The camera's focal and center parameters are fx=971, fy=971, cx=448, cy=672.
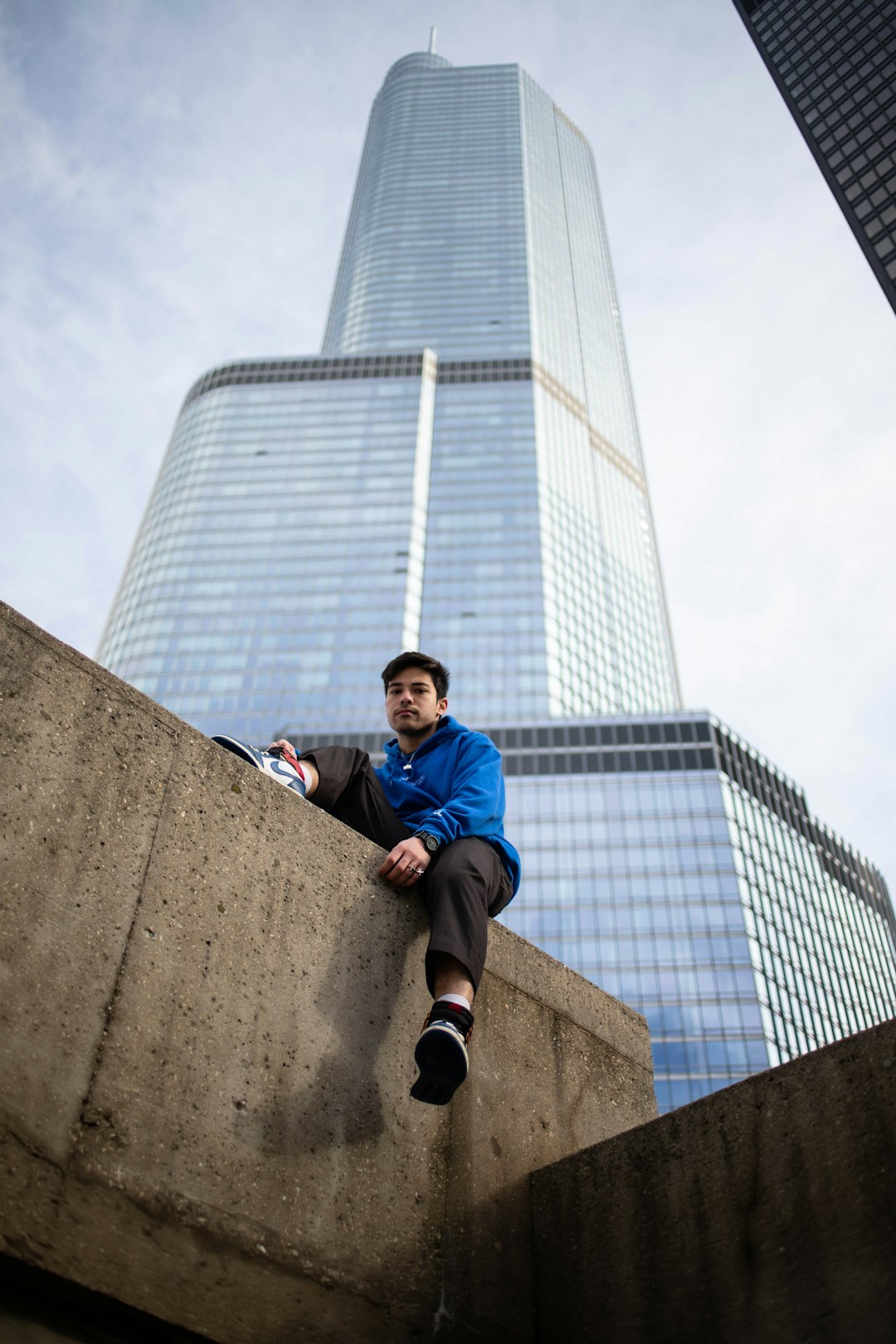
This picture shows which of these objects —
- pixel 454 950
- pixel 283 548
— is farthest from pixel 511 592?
pixel 454 950

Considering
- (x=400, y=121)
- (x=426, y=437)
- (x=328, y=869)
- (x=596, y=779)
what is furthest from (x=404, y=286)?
(x=328, y=869)

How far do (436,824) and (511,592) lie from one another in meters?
85.2

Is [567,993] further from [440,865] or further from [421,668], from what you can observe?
[421,668]

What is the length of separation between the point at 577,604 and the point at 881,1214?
296 feet

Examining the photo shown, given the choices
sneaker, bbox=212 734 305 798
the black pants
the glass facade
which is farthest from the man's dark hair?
the glass facade

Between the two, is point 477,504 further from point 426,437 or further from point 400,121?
point 400,121

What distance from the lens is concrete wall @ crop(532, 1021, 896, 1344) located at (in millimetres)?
2344

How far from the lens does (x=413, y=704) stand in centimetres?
449

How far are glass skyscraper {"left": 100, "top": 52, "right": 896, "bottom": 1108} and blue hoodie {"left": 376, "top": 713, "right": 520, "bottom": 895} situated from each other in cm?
5721

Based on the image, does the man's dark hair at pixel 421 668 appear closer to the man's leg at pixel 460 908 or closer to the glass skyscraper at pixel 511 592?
the man's leg at pixel 460 908

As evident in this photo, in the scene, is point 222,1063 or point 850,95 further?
point 850,95

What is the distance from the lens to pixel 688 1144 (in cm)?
289

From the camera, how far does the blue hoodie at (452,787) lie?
378cm

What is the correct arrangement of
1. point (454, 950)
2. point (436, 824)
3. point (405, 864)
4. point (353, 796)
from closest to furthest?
point (454, 950), point (405, 864), point (436, 824), point (353, 796)
